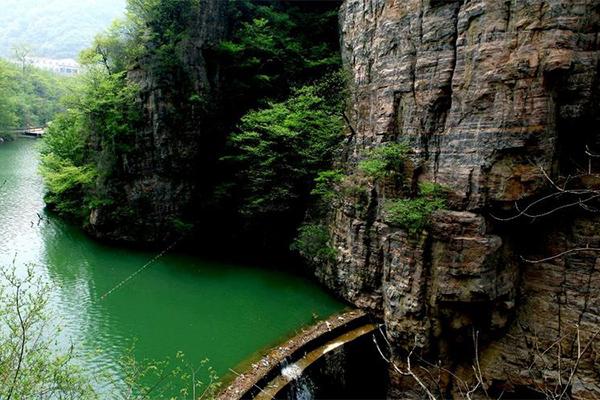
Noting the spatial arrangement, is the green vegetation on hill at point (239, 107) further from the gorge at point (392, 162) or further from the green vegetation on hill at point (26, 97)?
the green vegetation on hill at point (26, 97)

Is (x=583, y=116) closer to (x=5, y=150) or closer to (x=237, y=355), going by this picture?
(x=237, y=355)

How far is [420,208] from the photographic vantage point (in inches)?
431

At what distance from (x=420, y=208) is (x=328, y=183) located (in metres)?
5.33

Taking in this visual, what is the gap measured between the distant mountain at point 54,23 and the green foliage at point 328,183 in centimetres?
16076

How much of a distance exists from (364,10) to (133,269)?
39.9 feet

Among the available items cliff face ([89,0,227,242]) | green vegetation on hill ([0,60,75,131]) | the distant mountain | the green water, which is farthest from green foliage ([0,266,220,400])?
the distant mountain

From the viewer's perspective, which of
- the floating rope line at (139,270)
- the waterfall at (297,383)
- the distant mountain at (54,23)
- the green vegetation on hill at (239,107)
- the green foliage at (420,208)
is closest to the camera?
A: the waterfall at (297,383)

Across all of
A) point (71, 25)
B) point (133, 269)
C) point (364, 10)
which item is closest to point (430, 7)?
point (364, 10)

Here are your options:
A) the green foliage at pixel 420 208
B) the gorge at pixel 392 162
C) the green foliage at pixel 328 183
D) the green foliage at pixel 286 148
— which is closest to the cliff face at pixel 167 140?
the gorge at pixel 392 162

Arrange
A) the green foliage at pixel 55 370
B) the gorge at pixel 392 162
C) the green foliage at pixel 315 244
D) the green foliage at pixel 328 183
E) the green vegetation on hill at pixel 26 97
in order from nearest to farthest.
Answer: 1. the green foliage at pixel 55 370
2. the gorge at pixel 392 162
3. the green foliage at pixel 328 183
4. the green foliage at pixel 315 244
5. the green vegetation on hill at pixel 26 97

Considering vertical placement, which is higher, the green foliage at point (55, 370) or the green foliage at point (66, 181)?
the green foliage at point (66, 181)

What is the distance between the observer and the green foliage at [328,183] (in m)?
15.0

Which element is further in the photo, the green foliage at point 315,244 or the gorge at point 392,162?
the green foliage at point 315,244

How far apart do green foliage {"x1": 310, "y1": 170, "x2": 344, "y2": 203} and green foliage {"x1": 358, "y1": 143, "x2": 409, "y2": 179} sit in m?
2.65
